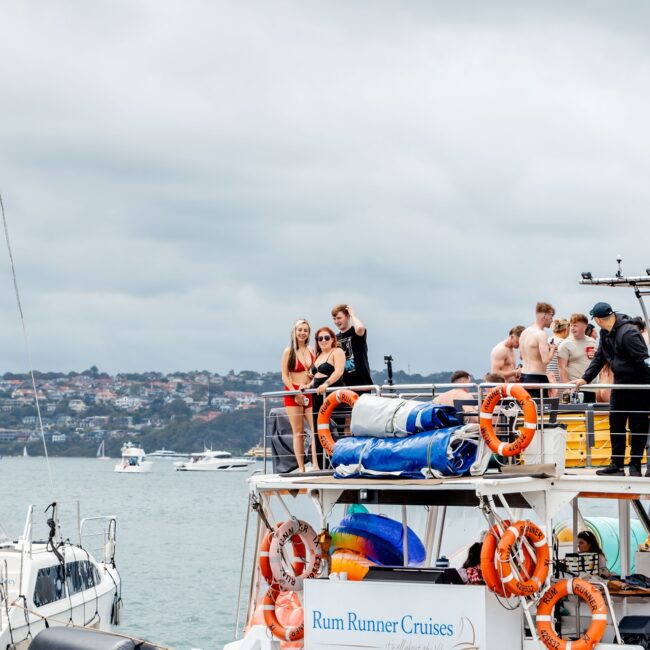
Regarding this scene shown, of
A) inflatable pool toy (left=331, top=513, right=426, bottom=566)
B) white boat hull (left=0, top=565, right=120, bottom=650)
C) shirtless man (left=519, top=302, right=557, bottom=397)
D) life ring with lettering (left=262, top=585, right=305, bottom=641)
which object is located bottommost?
white boat hull (left=0, top=565, right=120, bottom=650)

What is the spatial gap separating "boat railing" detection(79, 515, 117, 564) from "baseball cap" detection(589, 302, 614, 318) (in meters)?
13.1

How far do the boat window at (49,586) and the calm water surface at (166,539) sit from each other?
4417mm

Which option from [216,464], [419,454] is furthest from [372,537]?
[216,464]

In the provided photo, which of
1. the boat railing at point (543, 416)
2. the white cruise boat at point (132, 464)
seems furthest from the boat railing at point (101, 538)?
the white cruise boat at point (132, 464)

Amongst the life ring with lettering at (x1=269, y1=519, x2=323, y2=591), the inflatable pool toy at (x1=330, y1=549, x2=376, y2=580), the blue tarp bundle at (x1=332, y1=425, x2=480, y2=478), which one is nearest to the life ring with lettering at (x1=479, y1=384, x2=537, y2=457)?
the blue tarp bundle at (x1=332, y1=425, x2=480, y2=478)

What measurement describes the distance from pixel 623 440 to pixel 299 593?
169 inches

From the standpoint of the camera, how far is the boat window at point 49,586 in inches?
1037

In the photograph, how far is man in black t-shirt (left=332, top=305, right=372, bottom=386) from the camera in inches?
647

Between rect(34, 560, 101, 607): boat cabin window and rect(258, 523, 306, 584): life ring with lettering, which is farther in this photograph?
rect(34, 560, 101, 607): boat cabin window

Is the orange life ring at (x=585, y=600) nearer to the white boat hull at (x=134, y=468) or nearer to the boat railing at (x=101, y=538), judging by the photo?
the boat railing at (x=101, y=538)

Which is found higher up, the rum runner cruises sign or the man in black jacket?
the man in black jacket

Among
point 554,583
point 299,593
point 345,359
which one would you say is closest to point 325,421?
point 345,359

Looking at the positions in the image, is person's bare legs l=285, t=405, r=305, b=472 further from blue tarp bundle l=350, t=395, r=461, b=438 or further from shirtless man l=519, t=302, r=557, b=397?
shirtless man l=519, t=302, r=557, b=397

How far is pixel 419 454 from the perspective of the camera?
14.4m
